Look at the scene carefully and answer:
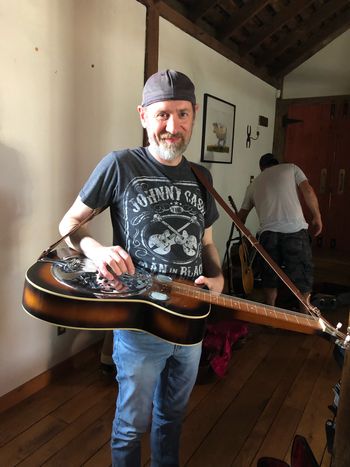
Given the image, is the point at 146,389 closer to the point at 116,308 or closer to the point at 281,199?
the point at 116,308

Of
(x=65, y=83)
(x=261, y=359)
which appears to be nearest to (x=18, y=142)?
(x=65, y=83)

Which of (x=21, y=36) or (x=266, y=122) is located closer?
(x=21, y=36)

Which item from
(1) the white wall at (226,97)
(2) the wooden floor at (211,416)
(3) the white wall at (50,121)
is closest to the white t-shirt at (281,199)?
(1) the white wall at (226,97)

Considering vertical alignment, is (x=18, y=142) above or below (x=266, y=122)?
below

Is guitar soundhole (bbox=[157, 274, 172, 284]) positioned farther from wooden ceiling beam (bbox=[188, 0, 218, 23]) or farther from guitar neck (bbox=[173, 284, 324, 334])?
wooden ceiling beam (bbox=[188, 0, 218, 23])

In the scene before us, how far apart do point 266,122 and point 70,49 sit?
3350 millimetres

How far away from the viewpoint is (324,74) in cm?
468

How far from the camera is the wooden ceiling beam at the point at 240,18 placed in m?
3.25

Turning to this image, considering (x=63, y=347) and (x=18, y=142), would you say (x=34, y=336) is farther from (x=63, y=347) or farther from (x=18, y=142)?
(x=18, y=142)

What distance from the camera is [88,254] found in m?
1.12

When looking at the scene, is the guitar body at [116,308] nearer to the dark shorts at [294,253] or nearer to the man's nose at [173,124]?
the man's nose at [173,124]

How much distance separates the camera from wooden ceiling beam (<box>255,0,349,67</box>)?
12.6 feet

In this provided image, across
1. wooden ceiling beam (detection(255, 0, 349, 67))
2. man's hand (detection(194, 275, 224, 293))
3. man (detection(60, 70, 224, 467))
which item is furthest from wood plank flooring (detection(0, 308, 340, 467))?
wooden ceiling beam (detection(255, 0, 349, 67))

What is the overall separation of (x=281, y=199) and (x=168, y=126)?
2018mm
